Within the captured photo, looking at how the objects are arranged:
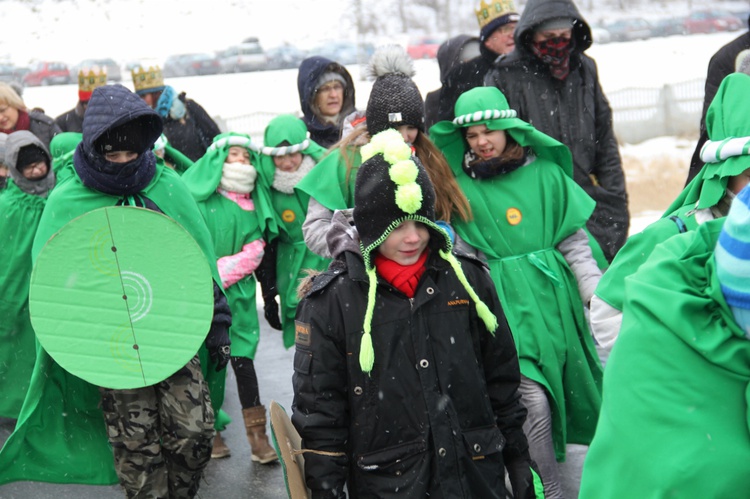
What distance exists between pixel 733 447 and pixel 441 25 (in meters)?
28.5

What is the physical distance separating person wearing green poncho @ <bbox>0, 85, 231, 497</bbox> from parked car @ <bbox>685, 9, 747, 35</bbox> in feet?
82.8

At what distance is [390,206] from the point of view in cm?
370

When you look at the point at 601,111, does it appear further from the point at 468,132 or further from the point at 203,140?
the point at 203,140

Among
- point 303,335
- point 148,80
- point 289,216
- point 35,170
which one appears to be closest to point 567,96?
point 289,216

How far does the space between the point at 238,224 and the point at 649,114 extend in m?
15.6

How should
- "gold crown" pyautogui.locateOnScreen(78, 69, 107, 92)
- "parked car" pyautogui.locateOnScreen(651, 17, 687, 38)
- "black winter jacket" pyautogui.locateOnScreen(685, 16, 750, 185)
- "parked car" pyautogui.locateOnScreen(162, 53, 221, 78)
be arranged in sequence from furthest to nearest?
"parked car" pyautogui.locateOnScreen(651, 17, 687, 38), "parked car" pyautogui.locateOnScreen(162, 53, 221, 78), "gold crown" pyautogui.locateOnScreen(78, 69, 107, 92), "black winter jacket" pyautogui.locateOnScreen(685, 16, 750, 185)

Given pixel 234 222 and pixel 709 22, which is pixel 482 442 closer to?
pixel 234 222

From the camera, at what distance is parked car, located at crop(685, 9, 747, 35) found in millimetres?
27953

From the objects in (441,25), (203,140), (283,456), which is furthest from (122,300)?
(441,25)

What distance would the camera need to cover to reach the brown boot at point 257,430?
21.2 feet

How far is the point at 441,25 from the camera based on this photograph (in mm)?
29875

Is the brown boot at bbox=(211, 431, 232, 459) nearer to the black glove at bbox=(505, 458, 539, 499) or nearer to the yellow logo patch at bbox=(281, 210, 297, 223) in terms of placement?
the yellow logo patch at bbox=(281, 210, 297, 223)

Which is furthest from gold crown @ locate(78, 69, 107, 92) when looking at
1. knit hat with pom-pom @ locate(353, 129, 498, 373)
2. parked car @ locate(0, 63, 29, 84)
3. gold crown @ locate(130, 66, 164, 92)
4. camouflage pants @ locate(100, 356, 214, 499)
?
parked car @ locate(0, 63, 29, 84)

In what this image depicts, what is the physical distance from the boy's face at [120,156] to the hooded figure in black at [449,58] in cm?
343
